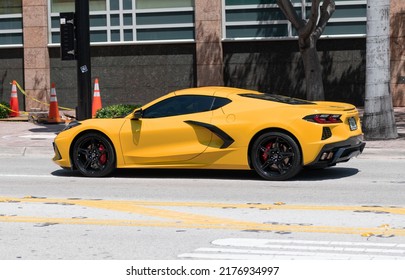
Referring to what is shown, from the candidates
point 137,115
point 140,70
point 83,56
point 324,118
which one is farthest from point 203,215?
point 140,70

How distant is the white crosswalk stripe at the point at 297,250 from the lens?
7.64m

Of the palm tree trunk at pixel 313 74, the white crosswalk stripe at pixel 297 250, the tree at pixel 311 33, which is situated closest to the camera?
the white crosswalk stripe at pixel 297 250

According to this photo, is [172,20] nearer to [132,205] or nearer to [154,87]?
[154,87]

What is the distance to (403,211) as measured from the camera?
997 cm

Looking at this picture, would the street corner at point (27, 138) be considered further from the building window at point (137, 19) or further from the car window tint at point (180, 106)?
the building window at point (137, 19)

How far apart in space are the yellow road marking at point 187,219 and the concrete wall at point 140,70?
1472 centimetres

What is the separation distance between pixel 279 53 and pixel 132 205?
15009 mm

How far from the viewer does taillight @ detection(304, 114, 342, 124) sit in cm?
1245

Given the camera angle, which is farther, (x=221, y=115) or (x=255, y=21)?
(x=255, y=21)

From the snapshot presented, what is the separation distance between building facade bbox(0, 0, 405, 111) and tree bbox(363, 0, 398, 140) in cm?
740

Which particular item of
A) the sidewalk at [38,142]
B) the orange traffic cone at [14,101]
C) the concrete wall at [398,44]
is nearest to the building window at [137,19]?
the orange traffic cone at [14,101]

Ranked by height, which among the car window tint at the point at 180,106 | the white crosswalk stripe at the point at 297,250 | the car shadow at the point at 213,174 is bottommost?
the white crosswalk stripe at the point at 297,250

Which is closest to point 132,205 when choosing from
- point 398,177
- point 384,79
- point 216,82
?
point 398,177

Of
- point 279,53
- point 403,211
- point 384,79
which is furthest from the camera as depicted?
point 279,53
